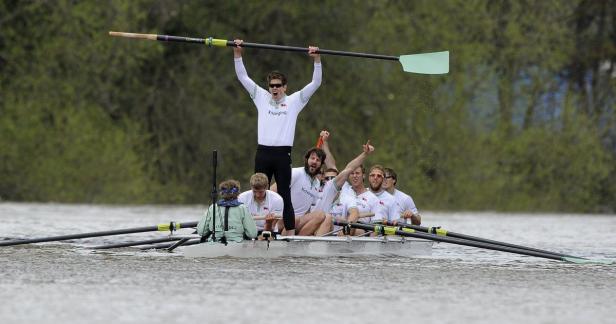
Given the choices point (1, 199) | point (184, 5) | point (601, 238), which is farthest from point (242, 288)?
point (184, 5)

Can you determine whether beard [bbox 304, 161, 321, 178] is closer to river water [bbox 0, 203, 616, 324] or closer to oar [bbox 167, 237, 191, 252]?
river water [bbox 0, 203, 616, 324]

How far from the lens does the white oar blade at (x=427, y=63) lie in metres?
18.9

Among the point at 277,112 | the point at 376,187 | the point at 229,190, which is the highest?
the point at 277,112

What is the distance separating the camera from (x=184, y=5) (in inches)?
1570

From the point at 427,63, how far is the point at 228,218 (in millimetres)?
3718

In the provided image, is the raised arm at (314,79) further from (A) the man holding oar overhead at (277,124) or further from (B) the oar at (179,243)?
(B) the oar at (179,243)

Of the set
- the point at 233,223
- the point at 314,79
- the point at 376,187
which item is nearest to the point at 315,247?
the point at 233,223

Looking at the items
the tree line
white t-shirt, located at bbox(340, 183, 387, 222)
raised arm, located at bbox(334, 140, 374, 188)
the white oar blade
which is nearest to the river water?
white t-shirt, located at bbox(340, 183, 387, 222)

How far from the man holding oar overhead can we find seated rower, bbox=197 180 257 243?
3.05ft

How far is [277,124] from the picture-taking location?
1744 centimetres

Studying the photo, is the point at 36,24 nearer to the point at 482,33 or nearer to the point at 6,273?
the point at 482,33

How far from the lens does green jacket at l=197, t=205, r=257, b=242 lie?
16.6 meters

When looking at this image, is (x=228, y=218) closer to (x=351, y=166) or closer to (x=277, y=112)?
(x=277, y=112)

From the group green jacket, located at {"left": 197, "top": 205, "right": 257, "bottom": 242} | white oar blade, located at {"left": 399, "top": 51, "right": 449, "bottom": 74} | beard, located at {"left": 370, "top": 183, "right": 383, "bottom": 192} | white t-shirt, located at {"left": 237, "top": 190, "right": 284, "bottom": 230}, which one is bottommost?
green jacket, located at {"left": 197, "top": 205, "right": 257, "bottom": 242}
